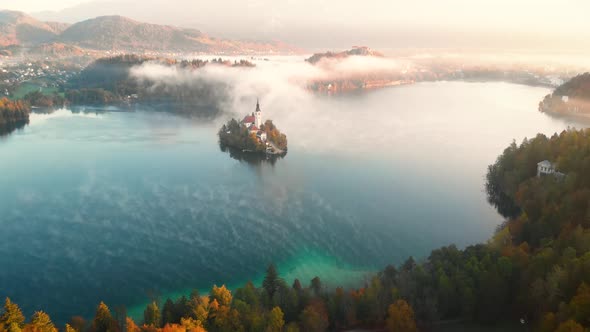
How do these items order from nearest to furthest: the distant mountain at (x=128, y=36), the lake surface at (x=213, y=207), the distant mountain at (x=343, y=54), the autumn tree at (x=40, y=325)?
the autumn tree at (x=40, y=325) → the lake surface at (x=213, y=207) → the distant mountain at (x=343, y=54) → the distant mountain at (x=128, y=36)

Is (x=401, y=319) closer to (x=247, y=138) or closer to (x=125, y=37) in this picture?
(x=247, y=138)

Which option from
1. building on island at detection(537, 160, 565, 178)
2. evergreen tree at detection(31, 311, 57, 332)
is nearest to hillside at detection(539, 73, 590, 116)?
building on island at detection(537, 160, 565, 178)

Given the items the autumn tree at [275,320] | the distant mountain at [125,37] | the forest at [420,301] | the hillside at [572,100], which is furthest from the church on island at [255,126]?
the distant mountain at [125,37]

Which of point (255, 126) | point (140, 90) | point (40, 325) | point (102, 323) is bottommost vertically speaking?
point (102, 323)

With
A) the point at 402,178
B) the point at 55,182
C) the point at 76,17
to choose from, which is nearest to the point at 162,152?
the point at 55,182

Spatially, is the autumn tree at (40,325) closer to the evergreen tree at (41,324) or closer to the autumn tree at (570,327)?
the evergreen tree at (41,324)

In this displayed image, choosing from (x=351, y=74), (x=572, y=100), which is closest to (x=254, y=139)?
(x=572, y=100)

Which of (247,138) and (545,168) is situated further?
(247,138)
